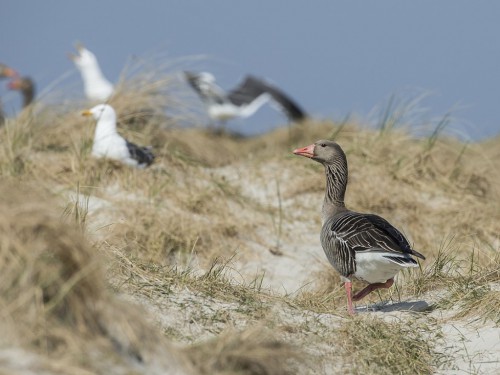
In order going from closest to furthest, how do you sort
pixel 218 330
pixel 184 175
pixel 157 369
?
1. pixel 157 369
2. pixel 218 330
3. pixel 184 175

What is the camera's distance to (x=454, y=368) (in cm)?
580

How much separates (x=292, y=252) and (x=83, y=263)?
6.23 meters

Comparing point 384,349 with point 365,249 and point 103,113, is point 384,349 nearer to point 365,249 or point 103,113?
point 365,249

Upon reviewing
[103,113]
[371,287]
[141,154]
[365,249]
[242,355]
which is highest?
[242,355]

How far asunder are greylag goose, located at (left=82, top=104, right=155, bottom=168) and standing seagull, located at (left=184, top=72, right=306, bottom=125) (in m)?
5.87

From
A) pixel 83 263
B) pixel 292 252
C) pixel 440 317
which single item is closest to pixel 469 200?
pixel 292 252

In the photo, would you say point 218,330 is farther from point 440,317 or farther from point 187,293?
point 440,317

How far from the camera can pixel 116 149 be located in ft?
35.6

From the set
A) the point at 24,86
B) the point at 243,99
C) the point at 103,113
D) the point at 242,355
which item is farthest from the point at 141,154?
the point at 24,86

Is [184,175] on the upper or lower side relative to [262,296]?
lower

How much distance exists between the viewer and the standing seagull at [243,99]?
57.9ft

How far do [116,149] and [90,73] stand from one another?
600 centimetres

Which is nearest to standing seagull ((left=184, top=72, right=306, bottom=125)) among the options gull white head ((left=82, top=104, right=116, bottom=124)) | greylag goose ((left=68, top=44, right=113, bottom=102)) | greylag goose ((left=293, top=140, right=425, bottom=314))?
greylag goose ((left=68, top=44, right=113, bottom=102))

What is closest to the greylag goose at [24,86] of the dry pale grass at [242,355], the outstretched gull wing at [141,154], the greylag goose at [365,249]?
the outstretched gull wing at [141,154]
